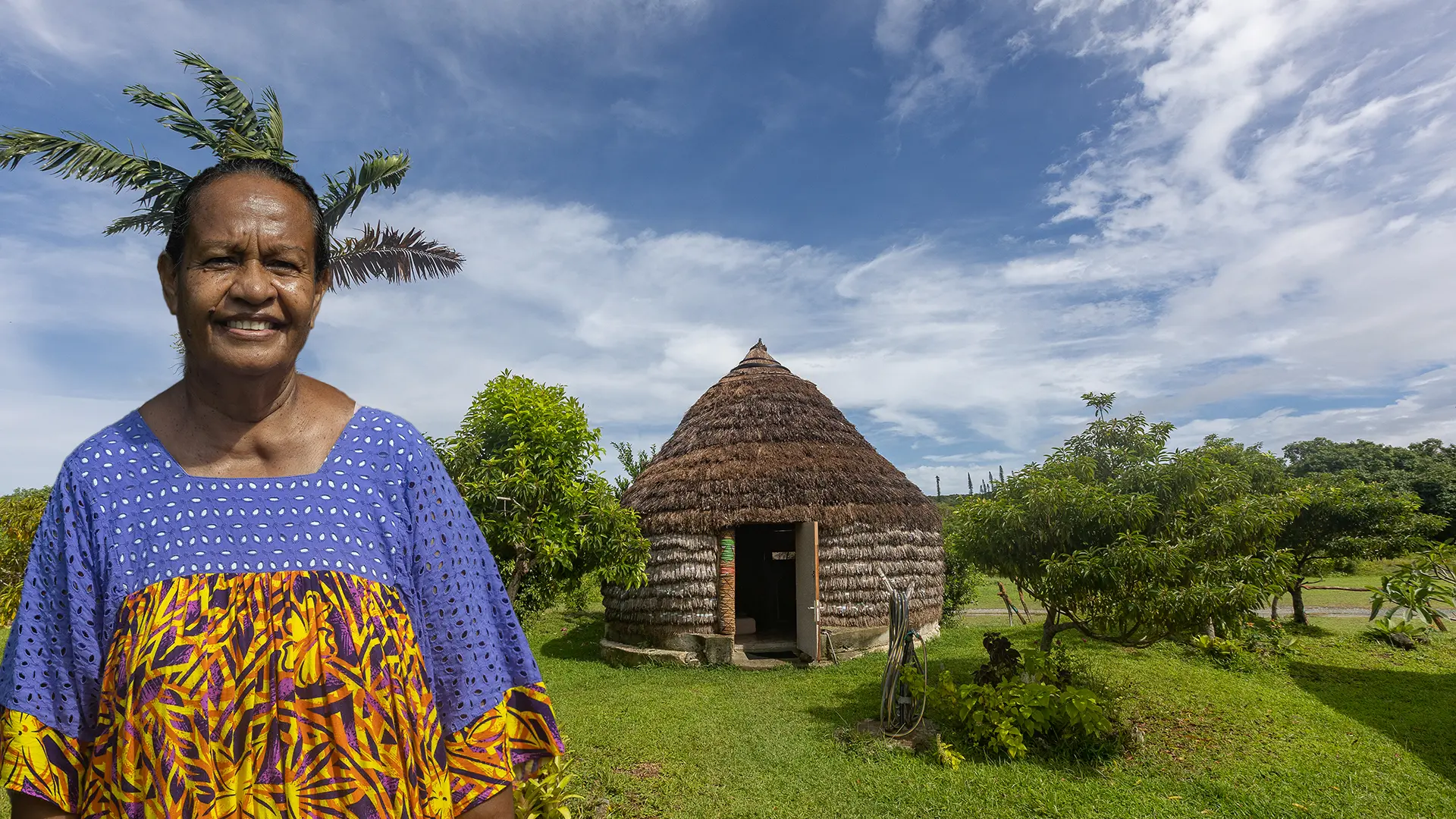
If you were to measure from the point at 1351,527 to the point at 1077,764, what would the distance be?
→ 1057 cm

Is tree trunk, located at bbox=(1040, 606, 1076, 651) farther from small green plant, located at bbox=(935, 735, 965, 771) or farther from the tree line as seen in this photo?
small green plant, located at bbox=(935, 735, 965, 771)

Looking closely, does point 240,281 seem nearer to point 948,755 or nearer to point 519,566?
point 948,755

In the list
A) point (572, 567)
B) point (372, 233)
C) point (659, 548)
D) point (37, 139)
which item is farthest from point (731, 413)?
point (37, 139)

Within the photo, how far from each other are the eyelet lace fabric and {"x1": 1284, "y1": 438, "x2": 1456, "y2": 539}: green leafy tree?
2489 centimetres

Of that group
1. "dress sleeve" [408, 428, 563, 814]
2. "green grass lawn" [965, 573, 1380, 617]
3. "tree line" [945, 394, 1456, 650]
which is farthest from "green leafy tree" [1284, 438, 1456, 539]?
"dress sleeve" [408, 428, 563, 814]

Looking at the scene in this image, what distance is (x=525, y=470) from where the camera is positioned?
7.90m

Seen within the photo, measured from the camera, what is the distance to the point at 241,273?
127 cm

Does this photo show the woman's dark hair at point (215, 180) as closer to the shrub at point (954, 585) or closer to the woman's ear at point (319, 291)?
the woman's ear at point (319, 291)

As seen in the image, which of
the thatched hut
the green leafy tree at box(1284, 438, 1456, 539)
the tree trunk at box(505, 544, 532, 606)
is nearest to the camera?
the tree trunk at box(505, 544, 532, 606)

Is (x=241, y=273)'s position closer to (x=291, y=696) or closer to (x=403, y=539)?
(x=403, y=539)

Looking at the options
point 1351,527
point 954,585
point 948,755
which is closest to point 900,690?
point 948,755

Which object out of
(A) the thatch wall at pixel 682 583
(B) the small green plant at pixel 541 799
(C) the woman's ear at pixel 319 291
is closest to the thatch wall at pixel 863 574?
(A) the thatch wall at pixel 682 583

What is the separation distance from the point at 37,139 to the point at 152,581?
1052 cm

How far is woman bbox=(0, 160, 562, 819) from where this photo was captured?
113cm
